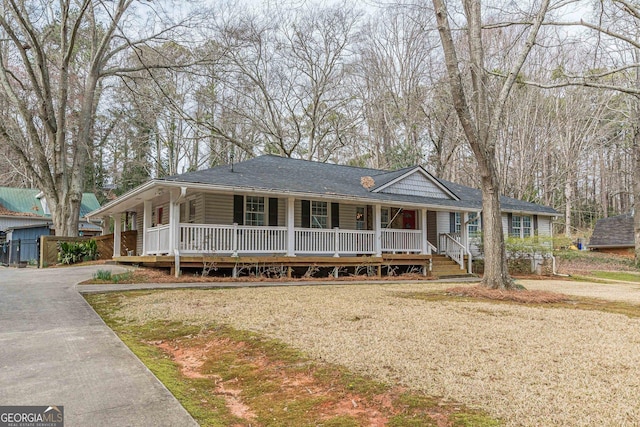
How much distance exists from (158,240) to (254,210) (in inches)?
129

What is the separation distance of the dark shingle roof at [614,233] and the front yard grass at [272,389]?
34988 mm

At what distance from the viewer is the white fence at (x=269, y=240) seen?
43.1ft

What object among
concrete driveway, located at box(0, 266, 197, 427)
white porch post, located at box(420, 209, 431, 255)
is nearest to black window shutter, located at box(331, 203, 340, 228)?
white porch post, located at box(420, 209, 431, 255)

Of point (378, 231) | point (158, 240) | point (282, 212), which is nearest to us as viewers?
point (158, 240)

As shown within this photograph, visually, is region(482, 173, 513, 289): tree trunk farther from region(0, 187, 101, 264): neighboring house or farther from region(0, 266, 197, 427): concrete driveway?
region(0, 187, 101, 264): neighboring house

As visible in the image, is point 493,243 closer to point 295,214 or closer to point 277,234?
point 277,234

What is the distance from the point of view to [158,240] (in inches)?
546

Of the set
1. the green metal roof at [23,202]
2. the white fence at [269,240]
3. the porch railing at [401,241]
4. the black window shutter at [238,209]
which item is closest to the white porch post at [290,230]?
the white fence at [269,240]

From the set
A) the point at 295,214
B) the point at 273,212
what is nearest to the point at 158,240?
the point at 273,212

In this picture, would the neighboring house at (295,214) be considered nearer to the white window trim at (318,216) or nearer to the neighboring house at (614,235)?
the white window trim at (318,216)

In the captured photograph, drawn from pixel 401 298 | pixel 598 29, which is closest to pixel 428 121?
pixel 598 29

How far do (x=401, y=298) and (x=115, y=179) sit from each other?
121 feet

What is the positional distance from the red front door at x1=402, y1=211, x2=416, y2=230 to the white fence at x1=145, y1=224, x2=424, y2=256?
221cm

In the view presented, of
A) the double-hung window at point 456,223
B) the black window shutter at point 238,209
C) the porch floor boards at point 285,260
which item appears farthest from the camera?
the double-hung window at point 456,223
